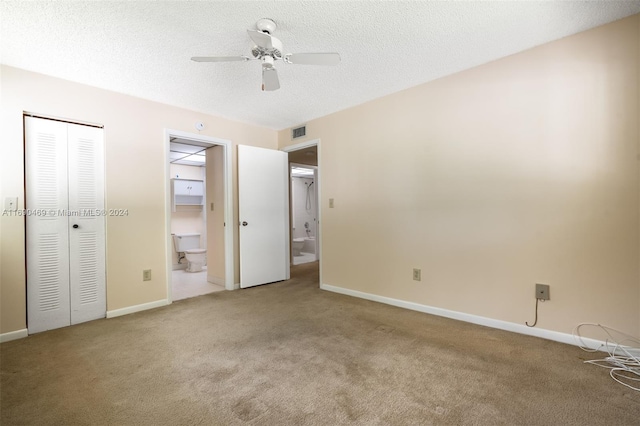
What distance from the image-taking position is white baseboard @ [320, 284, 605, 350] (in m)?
2.24

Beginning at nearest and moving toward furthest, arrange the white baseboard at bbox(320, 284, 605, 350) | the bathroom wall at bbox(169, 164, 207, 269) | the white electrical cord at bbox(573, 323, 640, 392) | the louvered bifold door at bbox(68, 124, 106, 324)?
the white electrical cord at bbox(573, 323, 640, 392) → the white baseboard at bbox(320, 284, 605, 350) → the louvered bifold door at bbox(68, 124, 106, 324) → the bathroom wall at bbox(169, 164, 207, 269)

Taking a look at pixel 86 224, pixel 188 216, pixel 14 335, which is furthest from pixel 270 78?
pixel 188 216

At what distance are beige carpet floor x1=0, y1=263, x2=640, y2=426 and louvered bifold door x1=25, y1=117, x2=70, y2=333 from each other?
23cm

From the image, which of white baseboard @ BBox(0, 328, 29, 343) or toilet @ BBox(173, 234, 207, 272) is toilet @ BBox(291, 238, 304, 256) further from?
white baseboard @ BBox(0, 328, 29, 343)

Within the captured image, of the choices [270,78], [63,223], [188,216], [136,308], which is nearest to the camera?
[270,78]

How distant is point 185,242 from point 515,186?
214 inches

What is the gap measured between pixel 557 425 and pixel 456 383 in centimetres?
47

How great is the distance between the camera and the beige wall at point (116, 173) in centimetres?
251

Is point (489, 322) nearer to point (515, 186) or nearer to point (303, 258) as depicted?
point (515, 186)

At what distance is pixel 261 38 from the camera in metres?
1.92

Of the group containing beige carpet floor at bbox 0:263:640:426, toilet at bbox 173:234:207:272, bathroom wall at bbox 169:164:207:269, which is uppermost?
bathroom wall at bbox 169:164:207:269

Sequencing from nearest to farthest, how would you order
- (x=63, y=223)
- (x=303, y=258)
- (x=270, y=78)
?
1. (x=270, y=78)
2. (x=63, y=223)
3. (x=303, y=258)

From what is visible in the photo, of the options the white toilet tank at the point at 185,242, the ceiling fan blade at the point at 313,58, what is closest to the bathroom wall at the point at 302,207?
the white toilet tank at the point at 185,242

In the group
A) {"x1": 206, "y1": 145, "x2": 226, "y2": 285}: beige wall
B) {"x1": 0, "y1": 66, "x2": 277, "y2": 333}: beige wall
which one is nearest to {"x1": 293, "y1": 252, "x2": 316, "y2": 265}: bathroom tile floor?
{"x1": 206, "y1": 145, "x2": 226, "y2": 285}: beige wall
